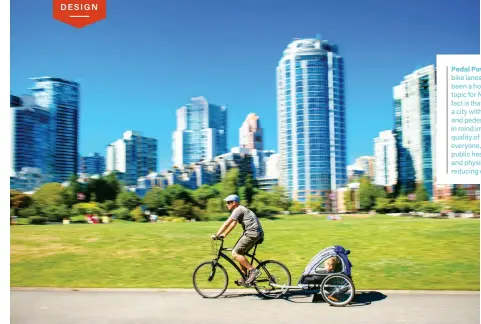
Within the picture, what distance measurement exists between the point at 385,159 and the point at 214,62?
315 centimetres

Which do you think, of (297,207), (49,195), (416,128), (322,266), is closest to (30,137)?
(49,195)

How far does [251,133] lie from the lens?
8.12 m

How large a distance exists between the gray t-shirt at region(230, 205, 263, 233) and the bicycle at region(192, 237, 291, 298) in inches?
10.2

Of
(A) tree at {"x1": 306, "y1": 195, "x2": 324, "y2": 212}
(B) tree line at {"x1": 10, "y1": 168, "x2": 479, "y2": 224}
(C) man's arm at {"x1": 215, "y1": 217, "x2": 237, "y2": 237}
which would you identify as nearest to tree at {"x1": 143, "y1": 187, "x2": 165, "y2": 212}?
(B) tree line at {"x1": 10, "y1": 168, "x2": 479, "y2": 224}

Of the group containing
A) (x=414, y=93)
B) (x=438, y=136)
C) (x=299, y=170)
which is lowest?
(x=299, y=170)

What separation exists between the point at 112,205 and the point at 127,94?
71.4 inches

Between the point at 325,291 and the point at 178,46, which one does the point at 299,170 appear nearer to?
the point at 325,291

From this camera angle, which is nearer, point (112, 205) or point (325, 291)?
point (325, 291)

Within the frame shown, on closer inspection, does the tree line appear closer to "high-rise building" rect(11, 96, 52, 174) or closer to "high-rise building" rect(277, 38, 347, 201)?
"high-rise building" rect(277, 38, 347, 201)

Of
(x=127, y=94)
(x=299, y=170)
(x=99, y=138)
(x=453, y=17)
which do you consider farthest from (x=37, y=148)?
(x=453, y=17)

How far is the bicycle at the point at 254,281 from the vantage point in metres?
6.85

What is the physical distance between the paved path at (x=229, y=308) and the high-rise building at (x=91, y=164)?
1.93 metres

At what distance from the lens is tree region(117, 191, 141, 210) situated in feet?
26.8

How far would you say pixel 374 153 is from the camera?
800 centimetres
